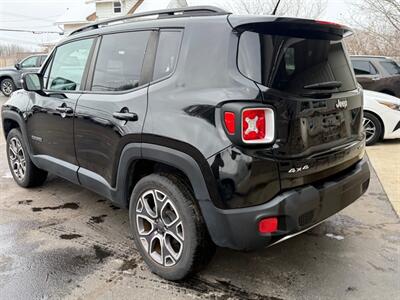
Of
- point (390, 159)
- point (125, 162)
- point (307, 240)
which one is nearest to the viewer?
point (125, 162)

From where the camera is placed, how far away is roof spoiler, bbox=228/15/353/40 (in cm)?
242

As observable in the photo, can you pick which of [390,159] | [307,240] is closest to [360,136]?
[307,240]

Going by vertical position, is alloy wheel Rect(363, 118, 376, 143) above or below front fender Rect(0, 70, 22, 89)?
below

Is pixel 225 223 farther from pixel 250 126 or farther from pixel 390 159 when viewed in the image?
pixel 390 159

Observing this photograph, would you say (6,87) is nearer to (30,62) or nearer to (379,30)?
(30,62)

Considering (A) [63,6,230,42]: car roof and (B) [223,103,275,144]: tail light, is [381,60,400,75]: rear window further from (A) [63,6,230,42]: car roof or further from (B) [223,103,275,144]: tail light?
(B) [223,103,275,144]: tail light

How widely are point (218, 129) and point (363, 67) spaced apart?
8756 millimetres

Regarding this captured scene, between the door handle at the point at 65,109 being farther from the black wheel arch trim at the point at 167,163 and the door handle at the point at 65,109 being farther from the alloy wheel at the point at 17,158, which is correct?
the alloy wheel at the point at 17,158

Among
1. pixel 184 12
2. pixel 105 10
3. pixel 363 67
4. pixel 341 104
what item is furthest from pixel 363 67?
pixel 105 10

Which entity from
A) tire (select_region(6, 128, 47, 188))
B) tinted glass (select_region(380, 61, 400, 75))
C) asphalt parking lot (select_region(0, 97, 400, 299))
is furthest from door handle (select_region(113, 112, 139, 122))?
tinted glass (select_region(380, 61, 400, 75))

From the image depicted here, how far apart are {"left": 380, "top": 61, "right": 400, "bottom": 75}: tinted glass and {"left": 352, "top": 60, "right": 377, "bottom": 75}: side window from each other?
32 cm

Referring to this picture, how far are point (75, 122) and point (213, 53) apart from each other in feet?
5.46

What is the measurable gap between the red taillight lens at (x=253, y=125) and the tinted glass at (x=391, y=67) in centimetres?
883

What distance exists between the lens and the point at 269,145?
232 cm
